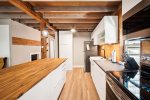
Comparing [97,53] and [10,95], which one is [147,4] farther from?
[97,53]

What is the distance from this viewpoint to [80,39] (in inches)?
344

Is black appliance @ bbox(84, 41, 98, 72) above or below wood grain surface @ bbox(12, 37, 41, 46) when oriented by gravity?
below

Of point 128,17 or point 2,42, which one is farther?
point 2,42

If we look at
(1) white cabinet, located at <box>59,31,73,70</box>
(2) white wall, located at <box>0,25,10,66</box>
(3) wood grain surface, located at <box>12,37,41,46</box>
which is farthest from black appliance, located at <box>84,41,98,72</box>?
(2) white wall, located at <box>0,25,10,66</box>

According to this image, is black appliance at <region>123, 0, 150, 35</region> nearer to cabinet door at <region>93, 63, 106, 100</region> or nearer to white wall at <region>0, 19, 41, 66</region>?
cabinet door at <region>93, 63, 106, 100</region>

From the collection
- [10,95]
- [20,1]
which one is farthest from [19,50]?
[10,95]

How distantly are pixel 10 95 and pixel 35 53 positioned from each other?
5.27m

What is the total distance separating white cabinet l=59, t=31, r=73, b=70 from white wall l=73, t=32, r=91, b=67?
110cm

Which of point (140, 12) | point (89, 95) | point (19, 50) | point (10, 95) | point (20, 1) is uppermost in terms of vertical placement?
point (20, 1)

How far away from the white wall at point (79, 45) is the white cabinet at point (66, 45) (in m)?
1.10

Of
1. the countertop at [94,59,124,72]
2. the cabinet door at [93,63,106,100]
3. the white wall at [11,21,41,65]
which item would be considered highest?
the white wall at [11,21,41,65]

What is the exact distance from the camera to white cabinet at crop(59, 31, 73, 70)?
302 inches

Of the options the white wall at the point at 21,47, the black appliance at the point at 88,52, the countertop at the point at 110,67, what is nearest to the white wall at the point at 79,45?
the black appliance at the point at 88,52

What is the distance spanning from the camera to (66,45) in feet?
25.2
